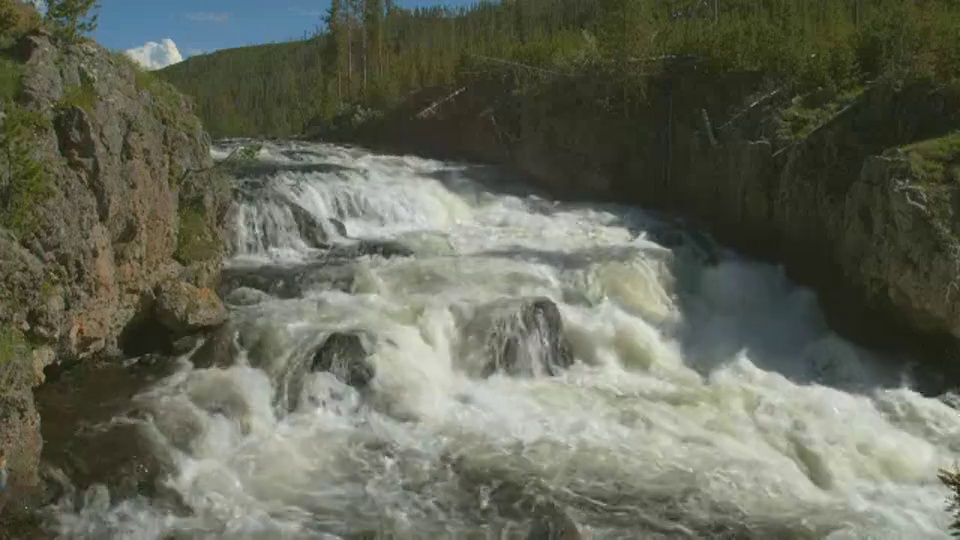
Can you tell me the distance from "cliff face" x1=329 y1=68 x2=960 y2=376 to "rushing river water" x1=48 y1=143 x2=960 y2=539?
0.97 m

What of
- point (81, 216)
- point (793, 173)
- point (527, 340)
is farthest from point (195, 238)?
point (793, 173)

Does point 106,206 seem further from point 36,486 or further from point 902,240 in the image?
point 902,240

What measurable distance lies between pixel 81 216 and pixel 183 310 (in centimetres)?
218

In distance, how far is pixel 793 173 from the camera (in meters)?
17.1

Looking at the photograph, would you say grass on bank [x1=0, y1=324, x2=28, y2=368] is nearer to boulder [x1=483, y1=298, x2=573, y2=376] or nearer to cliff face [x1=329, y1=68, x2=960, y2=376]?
boulder [x1=483, y1=298, x2=573, y2=376]

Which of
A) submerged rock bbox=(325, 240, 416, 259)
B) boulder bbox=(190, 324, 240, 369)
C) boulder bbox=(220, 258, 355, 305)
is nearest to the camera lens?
boulder bbox=(190, 324, 240, 369)

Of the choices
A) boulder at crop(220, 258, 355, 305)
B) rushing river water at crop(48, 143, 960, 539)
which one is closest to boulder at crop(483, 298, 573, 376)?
rushing river water at crop(48, 143, 960, 539)

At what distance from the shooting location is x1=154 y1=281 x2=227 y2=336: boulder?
1208 cm

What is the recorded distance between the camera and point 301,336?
1208 centimetres

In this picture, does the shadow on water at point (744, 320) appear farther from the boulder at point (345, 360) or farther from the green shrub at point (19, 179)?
the green shrub at point (19, 179)

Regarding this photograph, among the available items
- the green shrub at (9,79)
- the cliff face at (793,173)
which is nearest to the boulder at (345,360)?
the green shrub at (9,79)

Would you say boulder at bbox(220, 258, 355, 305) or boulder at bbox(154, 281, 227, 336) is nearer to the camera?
boulder at bbox(154, 281, 227, 336)

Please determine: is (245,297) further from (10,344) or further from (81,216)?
(10,344)

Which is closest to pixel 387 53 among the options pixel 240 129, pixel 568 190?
pixel 240 129
